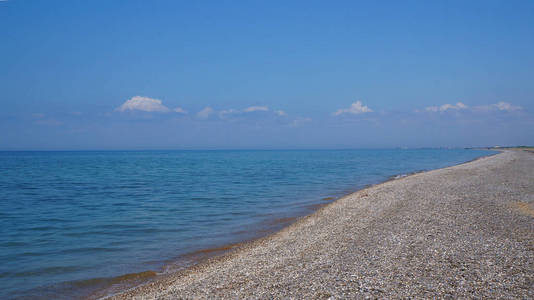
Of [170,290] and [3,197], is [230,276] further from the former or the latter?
[3,197]

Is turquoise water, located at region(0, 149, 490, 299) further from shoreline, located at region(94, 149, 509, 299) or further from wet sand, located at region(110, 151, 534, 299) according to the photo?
wet sand, located at region(110, 151, 534, 299)

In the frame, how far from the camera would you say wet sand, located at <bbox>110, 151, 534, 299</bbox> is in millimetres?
7230

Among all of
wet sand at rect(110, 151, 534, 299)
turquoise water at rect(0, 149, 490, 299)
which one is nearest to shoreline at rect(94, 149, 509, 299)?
wet sand at rect(110, 151, 534, 299)

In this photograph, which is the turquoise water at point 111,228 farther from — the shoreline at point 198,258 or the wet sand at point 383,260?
the wet sand at point 383,260

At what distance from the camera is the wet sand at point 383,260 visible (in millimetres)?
7230

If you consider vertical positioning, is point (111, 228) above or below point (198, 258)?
above

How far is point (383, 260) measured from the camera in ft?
29.3

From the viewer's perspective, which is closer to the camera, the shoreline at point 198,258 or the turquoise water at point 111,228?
the shoreline at point 198,258

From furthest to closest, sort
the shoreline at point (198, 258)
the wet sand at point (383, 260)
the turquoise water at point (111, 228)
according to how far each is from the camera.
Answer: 1. the turquoise water at point (111, 228)
2. the shoreline at point (198, 258)
3. the wet sand at point (383, 260)

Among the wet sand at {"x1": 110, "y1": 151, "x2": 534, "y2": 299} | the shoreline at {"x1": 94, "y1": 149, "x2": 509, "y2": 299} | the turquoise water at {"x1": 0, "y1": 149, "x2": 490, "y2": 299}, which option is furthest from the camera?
the turquoise water at {"x1": 0, "y1": 149, "x2": 490, "y2": 299}

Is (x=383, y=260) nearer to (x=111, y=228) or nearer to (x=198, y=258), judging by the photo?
(x=198, y=258)

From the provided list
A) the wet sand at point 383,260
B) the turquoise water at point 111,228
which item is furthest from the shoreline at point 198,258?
the turquoise water at point 111,228

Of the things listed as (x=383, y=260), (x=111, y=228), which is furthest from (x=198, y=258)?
(x=383, y=260)

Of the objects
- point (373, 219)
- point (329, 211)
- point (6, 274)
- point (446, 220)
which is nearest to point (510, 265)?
point (446, 220)
